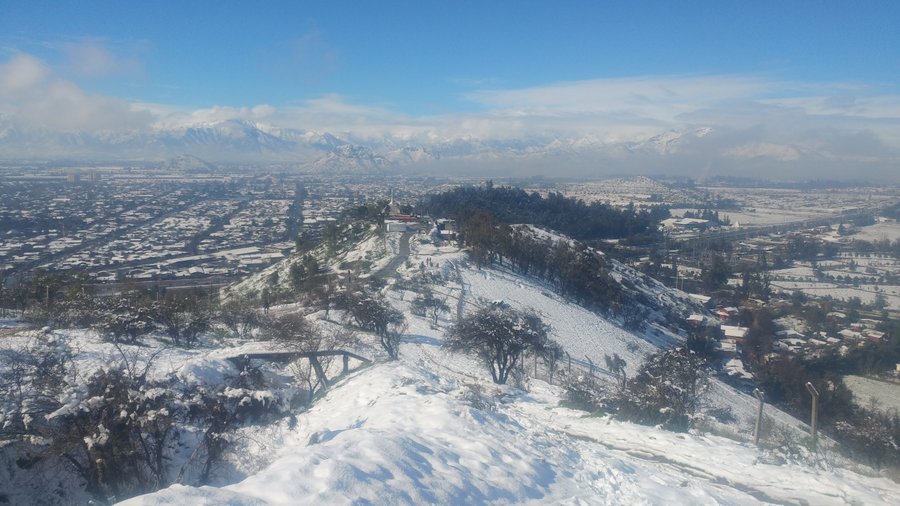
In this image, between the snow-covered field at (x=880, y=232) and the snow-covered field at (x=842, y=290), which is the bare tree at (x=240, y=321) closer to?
the snow-covered field at (x=842, y=290)

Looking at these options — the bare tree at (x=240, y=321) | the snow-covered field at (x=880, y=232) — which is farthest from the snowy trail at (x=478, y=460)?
the snow-covered field at (x=880, y=232)

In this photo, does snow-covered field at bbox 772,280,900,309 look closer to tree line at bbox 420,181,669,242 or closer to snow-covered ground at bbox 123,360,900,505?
tree line at bbox 420,181,669,242

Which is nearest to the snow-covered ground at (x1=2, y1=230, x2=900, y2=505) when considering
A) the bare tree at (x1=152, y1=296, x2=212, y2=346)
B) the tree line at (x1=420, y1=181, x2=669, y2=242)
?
the bare tree at (x1=152, y1=296, x2=212, y2=346)

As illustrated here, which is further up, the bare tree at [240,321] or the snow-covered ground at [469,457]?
the snow-covered ground at [469,457]

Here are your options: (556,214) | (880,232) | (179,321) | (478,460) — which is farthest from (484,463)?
(556,214)

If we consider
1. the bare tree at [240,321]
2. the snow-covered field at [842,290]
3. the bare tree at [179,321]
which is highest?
the bare tree at [179,321]

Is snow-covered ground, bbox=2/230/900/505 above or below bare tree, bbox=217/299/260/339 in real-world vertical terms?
above

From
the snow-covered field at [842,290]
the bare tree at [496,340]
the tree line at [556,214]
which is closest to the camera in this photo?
the bare tree at [496,340]

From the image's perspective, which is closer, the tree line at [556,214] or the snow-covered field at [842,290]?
the snow-covered field at [842,290]

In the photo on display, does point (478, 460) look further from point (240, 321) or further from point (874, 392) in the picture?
point (874, 392)

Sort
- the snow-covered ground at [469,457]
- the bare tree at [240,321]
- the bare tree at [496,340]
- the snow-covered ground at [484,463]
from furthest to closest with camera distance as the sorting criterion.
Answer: the bare tree at [240,321] < the bare tree at [496,340] < the snow-covered ground at [469,457] < the snow-covered ground at [484,463]

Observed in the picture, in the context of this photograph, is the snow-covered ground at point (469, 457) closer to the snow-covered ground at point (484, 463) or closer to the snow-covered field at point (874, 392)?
the snow-covered ground at point (484, 463)

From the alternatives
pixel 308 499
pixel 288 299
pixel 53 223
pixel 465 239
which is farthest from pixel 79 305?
pixel 53 223
